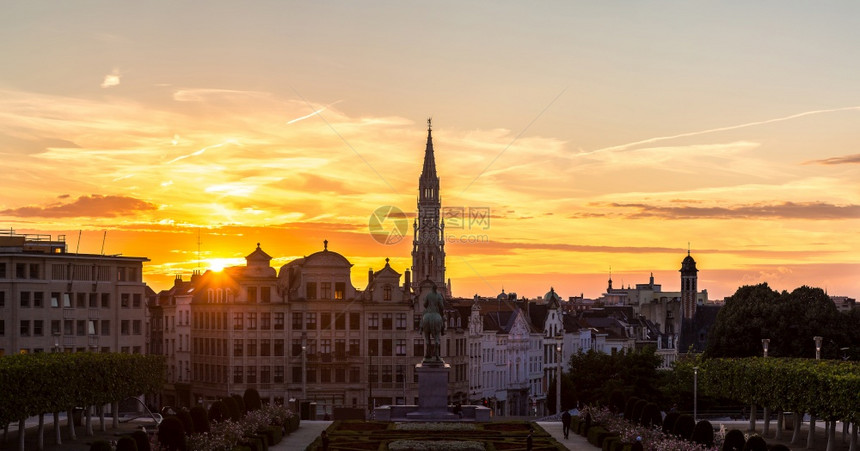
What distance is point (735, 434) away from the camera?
64.6 m

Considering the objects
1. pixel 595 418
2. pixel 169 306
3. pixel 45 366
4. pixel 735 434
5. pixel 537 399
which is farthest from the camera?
pixel 537 399

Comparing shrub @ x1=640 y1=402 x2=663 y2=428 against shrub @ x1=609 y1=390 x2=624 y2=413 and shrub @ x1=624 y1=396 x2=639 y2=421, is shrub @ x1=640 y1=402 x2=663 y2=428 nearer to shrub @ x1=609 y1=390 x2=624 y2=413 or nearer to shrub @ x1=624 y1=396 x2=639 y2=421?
shrub @ x1=624 y1=396 x2=639 y2=421

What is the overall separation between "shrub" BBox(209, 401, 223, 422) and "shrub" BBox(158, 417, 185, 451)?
1430 cm

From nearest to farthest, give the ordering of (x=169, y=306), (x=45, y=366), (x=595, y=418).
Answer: (x=45, y=366) → (x=595, y=418) → (x=169, y=306)

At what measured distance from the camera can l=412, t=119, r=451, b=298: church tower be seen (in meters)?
187

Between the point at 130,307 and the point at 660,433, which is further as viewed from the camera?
the point at 130,307

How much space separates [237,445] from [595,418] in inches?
989

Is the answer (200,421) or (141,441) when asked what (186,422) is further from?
(141,441)

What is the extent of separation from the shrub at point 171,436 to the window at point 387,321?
242 ft

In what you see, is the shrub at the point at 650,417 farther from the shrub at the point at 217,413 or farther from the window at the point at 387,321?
the window at the point at 387,321

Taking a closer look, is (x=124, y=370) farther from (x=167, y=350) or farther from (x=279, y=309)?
(x=167, y=350)

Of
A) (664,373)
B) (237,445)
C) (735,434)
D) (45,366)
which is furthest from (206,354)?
(735,434)

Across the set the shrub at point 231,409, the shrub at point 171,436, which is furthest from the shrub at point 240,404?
the shrub at point 171,436

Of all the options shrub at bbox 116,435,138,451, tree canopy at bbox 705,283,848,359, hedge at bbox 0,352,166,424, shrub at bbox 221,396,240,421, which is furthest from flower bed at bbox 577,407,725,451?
tree canopy at bbox 705,283,848,359
